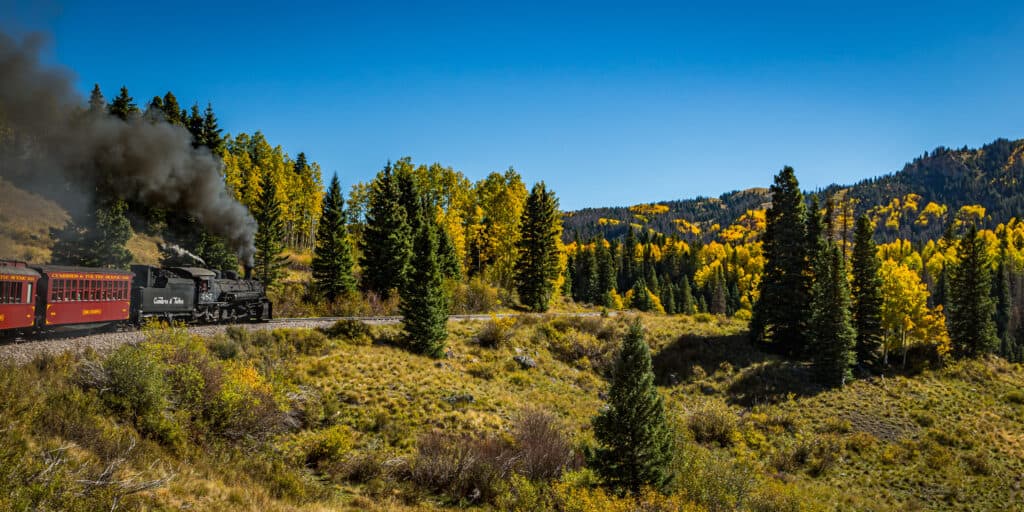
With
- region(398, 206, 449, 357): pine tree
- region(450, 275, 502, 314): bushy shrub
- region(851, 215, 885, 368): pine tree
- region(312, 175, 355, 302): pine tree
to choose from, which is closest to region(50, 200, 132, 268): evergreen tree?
region(312, 175, 355, 302): pine tree

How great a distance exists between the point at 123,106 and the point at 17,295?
58371 mm

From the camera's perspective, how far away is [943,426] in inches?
1300

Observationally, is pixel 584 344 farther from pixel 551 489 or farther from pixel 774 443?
pixel 551 489

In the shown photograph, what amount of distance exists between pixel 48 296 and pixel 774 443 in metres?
36.4

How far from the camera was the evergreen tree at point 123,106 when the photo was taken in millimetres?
62375

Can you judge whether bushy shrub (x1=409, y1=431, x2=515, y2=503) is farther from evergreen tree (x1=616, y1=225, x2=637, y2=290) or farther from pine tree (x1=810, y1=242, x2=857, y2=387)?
evergreen tree (x1=616, y1=225, x2=637, y2=290)

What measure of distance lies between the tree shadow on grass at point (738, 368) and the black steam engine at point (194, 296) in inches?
1111

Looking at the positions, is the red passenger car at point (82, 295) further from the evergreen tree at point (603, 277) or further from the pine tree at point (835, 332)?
the evergreen tree at point (603, 277)

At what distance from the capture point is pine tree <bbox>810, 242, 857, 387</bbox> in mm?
37656

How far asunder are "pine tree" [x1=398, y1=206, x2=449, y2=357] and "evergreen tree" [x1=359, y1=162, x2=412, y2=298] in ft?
39.7

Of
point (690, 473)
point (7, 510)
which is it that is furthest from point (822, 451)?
point (7, 510)

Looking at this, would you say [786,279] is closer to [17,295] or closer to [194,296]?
[194,296]

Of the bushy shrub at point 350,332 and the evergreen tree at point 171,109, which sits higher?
the evergreen tree at point 171,109

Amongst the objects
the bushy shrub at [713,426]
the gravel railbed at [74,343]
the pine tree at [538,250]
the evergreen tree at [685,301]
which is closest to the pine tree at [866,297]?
the bushy shrub at [713,426]
